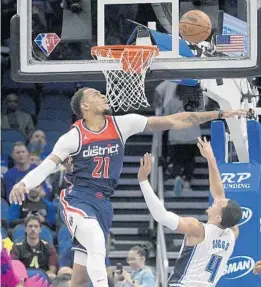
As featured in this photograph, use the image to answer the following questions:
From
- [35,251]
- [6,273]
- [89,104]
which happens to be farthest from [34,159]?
[89,104]

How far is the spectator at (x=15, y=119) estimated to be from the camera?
16891 mm

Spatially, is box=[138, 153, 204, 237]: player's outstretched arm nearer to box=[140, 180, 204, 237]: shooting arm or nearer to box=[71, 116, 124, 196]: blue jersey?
box=[140, 180, 204, 237]: shooting arm

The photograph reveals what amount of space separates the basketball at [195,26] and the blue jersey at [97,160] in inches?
48.7

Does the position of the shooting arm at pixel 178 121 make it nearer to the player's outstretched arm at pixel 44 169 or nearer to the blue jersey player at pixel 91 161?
the blue jersey player at pixel 91 161

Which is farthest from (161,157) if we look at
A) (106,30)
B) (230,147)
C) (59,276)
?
(106,30)

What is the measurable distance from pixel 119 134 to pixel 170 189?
21.6 feet

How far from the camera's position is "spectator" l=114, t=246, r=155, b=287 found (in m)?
12.7

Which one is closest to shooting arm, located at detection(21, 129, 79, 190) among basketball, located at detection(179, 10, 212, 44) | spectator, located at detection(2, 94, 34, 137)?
basketball, located at detection(179, 10, 212, 44)

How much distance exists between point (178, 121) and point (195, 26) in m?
0.97

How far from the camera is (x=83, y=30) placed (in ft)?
35.7

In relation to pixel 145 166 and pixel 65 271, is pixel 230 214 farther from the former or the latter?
pixel 65 271

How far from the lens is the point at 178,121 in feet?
33.8

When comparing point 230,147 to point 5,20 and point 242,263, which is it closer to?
point 242,263

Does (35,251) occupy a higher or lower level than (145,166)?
lower
